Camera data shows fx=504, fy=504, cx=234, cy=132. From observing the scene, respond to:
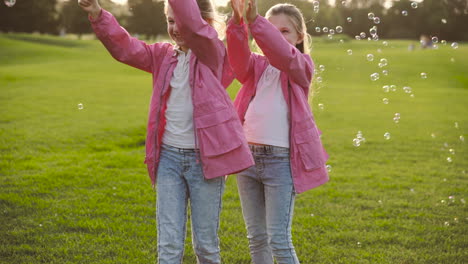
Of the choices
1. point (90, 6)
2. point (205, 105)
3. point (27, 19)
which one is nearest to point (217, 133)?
point (205, 105)

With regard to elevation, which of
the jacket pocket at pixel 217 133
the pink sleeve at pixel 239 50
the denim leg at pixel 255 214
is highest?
the pink sleeve at pixel 239 50

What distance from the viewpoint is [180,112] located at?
2.91m

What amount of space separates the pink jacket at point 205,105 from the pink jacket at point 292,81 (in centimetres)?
15

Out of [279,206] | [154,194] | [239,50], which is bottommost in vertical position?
[154,194]

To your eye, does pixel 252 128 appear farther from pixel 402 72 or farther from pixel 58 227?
pixel 402 72

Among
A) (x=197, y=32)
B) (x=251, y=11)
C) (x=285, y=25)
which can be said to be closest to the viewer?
(x=197, y=32)

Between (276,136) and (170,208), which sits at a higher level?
(276,136)

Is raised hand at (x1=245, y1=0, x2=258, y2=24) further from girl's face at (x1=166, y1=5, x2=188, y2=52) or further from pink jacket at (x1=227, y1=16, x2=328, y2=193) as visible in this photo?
girl's face at (x1=166, y1=5, x2=188, y2=52)

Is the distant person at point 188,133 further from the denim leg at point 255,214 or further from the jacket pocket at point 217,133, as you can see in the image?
the denim leg at point 255,214

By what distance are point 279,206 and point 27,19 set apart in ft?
143

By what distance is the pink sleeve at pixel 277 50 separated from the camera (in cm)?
279

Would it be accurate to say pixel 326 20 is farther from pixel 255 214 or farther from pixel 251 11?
pixel 251 11

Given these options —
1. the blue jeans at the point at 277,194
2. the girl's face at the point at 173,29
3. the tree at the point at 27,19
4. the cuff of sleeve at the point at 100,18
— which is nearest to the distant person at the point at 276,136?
the blue jeans at the point at 277,194

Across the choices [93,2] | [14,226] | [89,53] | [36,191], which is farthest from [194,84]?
[89,53]
